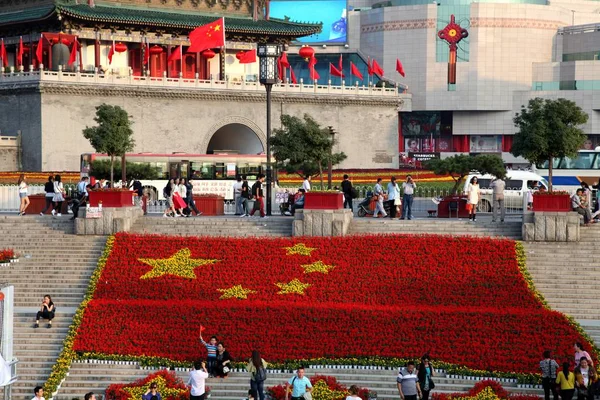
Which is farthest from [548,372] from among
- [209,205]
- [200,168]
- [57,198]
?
[200,168]

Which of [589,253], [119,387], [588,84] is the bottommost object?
[119,387]

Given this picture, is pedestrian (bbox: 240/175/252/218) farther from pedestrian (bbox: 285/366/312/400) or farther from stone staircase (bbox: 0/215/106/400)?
pedestrian (bbox: 285/366/312/400)

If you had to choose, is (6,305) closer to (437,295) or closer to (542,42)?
(437,295)

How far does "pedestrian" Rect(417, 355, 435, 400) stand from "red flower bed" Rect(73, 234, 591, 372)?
2634mm

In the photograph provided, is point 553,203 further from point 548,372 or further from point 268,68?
point 268,68

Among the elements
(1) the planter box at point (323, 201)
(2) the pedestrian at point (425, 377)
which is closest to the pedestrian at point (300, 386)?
(2) the pedestrian at point (425, 377)

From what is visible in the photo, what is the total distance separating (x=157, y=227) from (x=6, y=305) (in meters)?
14.7

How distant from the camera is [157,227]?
42156 millimetres

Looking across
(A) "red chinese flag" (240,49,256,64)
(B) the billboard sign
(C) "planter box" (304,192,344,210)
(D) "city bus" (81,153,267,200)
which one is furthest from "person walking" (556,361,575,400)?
(B) the billboard sign

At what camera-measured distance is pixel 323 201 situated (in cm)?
4062

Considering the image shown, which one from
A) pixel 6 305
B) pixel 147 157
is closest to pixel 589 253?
pixel 6 305

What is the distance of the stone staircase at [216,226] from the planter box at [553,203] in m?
7.66

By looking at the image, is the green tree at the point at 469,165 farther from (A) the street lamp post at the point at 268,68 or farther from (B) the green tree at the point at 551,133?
(A) the street lamp post at the point at 268,68

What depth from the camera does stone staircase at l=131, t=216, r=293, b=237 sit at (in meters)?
41.4
